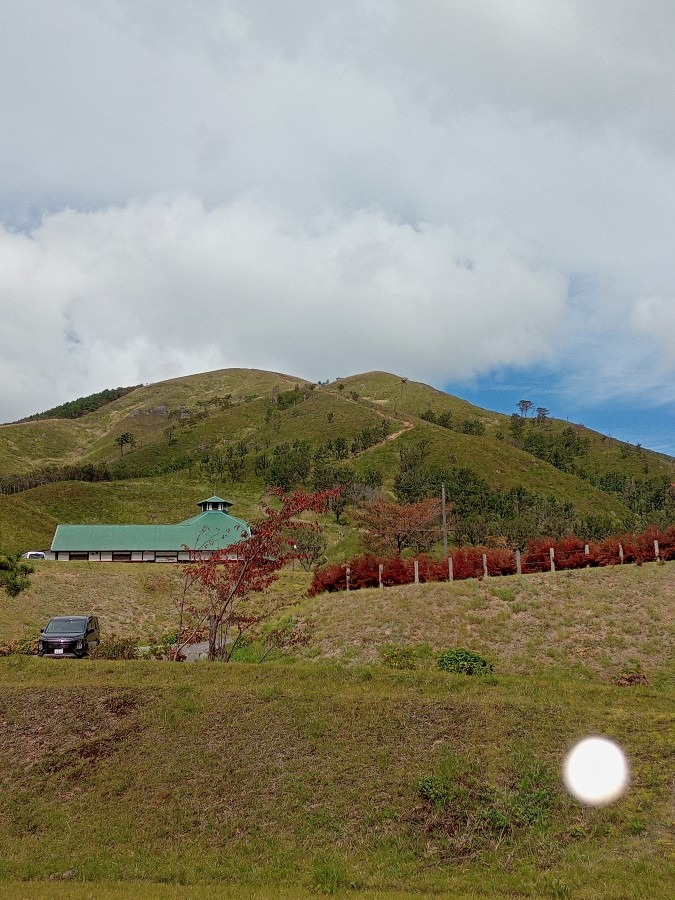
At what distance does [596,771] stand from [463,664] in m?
5.47

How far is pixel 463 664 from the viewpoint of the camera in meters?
15.0

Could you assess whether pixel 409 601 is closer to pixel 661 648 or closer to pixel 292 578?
pixel 661 648

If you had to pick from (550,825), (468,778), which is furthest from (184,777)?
(550,825)

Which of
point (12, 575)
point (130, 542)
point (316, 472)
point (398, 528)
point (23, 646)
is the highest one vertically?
point (316, 472)

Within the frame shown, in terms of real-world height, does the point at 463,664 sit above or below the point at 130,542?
below

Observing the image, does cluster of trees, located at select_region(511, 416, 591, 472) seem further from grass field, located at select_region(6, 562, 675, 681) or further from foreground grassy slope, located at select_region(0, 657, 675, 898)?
foreground grassy slope, located at select_region(0, 657, 675, 898)

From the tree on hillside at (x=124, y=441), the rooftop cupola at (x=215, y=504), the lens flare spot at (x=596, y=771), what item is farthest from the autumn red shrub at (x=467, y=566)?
the tree on hillside at (x=124, y=441)

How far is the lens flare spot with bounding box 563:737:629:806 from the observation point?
355 inches

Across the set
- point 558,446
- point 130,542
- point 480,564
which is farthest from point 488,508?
point 558,446

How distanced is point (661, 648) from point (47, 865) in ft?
59.5

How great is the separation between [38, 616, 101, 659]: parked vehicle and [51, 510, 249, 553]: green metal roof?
39.2m

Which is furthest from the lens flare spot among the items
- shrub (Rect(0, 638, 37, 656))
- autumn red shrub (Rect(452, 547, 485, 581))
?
shrub (Rect(0, 638, 37, 656))

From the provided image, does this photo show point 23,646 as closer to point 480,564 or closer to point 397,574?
point 397,574

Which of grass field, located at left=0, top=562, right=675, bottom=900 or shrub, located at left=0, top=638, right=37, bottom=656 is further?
shrub, located at left=0, top=638, right=37, bottom=656
